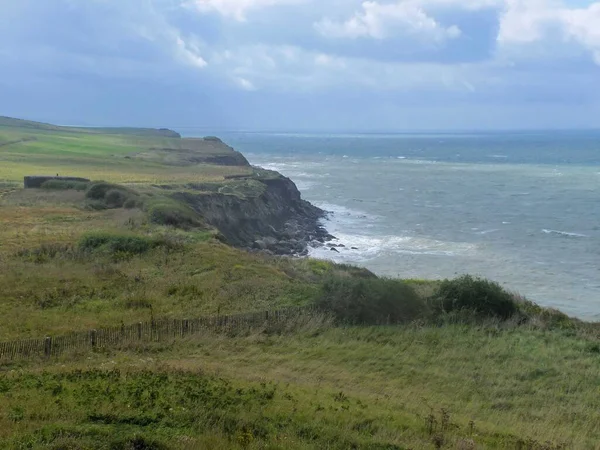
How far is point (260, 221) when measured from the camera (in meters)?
60.9

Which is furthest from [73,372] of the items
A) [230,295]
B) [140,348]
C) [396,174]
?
[396,174]

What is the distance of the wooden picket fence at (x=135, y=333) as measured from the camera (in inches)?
639

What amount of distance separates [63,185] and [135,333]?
1748 inches

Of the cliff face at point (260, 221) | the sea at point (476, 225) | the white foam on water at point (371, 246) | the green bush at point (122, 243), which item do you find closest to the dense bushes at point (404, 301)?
the green bush at point (122, 243)

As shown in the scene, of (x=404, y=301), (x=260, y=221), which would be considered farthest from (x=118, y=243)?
(x=260, y=221)

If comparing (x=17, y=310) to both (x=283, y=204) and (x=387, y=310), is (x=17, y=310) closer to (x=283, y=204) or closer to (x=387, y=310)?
(x=387, y=310)

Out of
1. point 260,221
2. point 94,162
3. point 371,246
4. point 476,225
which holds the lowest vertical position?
point 371,246

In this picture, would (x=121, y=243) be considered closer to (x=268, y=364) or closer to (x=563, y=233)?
(x=268, y=364)

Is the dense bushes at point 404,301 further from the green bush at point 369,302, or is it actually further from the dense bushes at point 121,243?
the dense bushes at point 121,243

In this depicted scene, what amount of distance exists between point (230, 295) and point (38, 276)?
7.60 meters

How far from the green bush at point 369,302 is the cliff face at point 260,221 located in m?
25.2

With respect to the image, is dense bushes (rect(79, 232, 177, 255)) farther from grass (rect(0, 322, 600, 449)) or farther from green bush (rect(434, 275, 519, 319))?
green bush (rect(434, 275, 519, 319))

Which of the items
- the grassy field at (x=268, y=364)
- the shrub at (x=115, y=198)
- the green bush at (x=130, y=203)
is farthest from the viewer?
the shrub at (x=115, y=198)

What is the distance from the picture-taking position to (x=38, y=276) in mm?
25297
